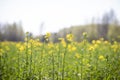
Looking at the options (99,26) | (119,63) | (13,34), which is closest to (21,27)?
(13,34)

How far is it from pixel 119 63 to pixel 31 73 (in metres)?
3.76

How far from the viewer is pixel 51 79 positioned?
530 centimetres

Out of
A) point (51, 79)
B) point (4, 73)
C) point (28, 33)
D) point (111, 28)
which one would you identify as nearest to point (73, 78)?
point (51, 79)

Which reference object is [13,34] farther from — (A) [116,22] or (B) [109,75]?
(B) [109,75]

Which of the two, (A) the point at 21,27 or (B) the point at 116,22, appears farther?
(A) the point at 21,27

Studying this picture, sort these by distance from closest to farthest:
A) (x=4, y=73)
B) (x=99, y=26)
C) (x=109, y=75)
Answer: (x=109, y=75) < (x=4, y=73) < (x=99, y=26)

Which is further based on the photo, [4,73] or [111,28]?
[111,28]

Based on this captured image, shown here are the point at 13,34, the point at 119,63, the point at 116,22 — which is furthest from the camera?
the point at 13,34

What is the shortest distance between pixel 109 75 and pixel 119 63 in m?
2.02

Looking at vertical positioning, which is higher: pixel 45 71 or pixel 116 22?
pixel 116 22

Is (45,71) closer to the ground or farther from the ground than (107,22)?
closer to the ground

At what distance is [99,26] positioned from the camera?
53.4m

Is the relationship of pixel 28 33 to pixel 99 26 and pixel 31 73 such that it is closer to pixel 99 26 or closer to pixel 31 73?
pixel 31 73

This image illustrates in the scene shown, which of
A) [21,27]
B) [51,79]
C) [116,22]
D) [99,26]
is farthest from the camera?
[21,27]
